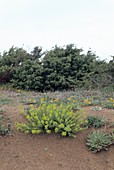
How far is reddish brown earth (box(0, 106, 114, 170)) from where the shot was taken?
3.54 meters

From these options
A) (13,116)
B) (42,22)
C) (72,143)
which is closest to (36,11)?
(42,22)

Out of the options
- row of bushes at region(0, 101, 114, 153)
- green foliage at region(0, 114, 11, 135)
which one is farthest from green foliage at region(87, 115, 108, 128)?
green foliage at region(0, 114, 11, 135)

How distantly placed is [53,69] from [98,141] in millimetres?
7203

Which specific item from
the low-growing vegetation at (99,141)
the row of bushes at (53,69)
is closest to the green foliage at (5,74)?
the row of bushes at (53,69)

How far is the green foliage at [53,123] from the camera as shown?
3.88 meters

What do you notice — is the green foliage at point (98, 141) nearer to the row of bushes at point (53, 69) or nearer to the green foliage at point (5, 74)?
the row of bushes at point (53, 69)

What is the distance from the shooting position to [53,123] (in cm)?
387

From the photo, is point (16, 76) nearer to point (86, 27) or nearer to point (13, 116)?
point (86, 27)

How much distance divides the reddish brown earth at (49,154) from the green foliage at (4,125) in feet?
0.30

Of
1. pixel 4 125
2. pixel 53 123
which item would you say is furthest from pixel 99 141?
pixel 4 125

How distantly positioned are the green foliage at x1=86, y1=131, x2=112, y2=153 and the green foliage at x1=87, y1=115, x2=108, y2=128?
32 centimetres

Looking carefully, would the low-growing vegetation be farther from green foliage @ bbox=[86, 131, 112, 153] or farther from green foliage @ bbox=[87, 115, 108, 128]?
green foliage @ bbox=[87, 115, 108, 128]

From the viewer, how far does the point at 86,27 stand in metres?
11.0

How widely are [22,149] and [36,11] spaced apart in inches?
285
